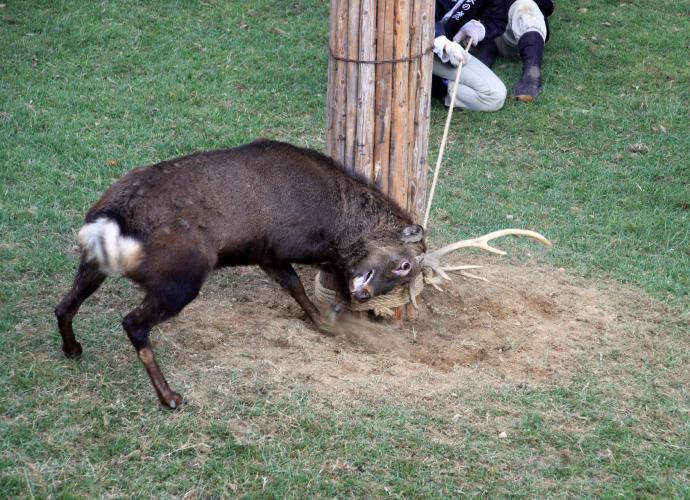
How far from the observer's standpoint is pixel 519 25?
10.7 metres

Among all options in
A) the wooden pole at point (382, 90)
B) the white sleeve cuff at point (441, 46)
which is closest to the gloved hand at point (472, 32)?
Answer: the white sleeve cuff at point (441, 46)

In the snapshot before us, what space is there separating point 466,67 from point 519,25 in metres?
1.48

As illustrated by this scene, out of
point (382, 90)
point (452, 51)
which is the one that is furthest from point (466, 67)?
point (382, 90)

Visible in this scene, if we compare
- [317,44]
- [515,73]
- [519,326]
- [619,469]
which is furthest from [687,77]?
[619,469]

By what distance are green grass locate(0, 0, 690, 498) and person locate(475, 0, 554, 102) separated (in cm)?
25

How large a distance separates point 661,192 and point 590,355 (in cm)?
299

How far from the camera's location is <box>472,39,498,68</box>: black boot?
10734mm

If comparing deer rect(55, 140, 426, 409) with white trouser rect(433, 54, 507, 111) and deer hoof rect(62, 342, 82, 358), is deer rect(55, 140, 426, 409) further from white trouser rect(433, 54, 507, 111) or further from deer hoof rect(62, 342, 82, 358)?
white trouser rect(433, 54, 507, 111)

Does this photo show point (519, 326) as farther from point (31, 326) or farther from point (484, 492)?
point (31, 326)

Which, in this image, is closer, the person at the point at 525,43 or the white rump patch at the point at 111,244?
the white rump patch at the point at 111,244

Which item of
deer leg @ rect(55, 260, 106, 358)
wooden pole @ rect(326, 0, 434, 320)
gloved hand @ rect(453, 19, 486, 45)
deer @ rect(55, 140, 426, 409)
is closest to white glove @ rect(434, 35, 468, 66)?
gloved hand @ rect(453, 19, 486, 45)

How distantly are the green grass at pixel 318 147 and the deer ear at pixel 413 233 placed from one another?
1.08 meters

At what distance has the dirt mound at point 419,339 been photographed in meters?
5.21

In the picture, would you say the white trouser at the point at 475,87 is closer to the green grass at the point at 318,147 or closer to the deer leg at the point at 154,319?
Result: the green grass at the point at 318,147
